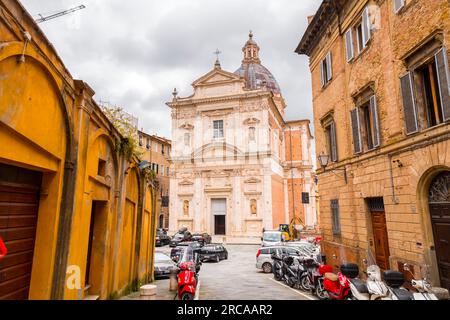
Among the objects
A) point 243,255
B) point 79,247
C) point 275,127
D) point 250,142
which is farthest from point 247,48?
point 79,247

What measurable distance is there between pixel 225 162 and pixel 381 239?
81.2 ft

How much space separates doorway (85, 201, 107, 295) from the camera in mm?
6152

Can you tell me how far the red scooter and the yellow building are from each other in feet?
18.7

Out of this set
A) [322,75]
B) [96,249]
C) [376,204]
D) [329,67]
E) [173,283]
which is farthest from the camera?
[322,75]

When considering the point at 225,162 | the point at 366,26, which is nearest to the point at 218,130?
the point at 225,162

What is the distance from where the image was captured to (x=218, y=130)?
115 ft

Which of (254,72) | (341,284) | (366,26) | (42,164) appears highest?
(254,72)

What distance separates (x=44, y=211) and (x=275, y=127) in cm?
3667

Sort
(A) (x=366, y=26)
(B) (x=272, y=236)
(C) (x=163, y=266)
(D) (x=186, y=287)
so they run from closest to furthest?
(D) (x=186, y=287), (A) (x=366, y=26), (C) (x=163, y=266), (B) (x=272, y=236)

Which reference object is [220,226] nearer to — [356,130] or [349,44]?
[356,130]

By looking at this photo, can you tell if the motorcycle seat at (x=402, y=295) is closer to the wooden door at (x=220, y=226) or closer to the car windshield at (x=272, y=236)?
the car windshield at (x=272, y=236)

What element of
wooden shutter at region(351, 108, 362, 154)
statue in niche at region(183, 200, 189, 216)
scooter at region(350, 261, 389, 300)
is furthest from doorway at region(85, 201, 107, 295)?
statue in niche at region(183, 200, 189, 216)

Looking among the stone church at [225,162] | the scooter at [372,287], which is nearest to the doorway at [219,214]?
the stone church at [225,162]
